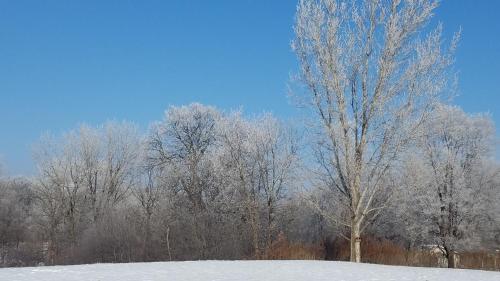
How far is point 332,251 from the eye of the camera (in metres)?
23.1

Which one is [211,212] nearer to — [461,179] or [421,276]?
[461,179]

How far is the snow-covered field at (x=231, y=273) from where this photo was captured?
31.4ft

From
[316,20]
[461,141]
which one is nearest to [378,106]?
[316,20]

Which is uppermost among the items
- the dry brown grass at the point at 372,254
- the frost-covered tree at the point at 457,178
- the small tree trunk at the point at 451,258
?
the frost-covered tree at the point at 457,178

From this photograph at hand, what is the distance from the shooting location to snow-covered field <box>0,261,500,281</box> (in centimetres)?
958

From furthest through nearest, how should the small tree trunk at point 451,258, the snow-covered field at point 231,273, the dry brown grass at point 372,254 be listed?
1. the small tree trunk at point 451,258
2. the dry brown grass at point 372,254
3. the snow-covered field at point 231,273

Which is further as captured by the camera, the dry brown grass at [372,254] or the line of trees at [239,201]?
the line of trees at [239,201]

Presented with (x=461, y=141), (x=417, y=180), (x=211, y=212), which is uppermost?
(x=461, y=141)

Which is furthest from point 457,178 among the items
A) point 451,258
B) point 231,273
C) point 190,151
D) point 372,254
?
A: point 231,273

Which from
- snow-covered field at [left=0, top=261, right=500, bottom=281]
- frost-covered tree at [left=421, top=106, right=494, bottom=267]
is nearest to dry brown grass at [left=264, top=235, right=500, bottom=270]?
frost-covered tree at [left=421, top=106, right=494, bottom=267]

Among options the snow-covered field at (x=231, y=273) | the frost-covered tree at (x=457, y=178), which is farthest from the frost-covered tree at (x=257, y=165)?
the snow-covered field at (x=231, y=273)

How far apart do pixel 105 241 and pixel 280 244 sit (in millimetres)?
11715

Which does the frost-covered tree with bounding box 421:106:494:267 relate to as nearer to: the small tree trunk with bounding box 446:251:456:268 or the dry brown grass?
the small tree trunk with bounding box 446:251:456:268

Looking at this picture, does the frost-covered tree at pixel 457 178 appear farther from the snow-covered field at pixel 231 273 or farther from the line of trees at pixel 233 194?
the snow-covered field at pixel 231 273
